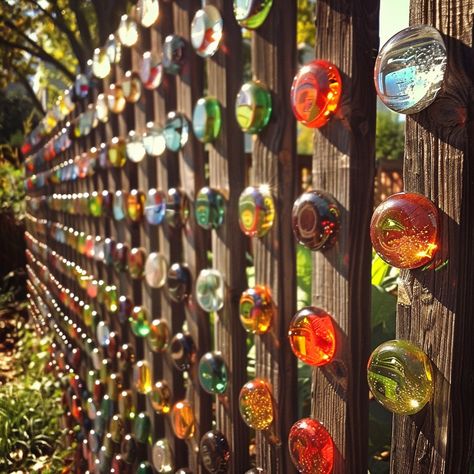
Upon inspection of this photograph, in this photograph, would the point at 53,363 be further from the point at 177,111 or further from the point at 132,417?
the point at 177,111

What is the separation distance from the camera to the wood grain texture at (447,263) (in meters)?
0.69

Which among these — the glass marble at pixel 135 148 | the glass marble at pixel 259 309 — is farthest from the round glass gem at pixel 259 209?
the glass marble at pixel 135 148

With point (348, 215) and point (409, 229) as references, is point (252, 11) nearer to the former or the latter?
point (348, 215)

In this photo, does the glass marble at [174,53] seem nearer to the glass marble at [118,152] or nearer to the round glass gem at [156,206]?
the round glass gem at [156,206]

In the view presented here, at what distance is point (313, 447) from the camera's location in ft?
3.14

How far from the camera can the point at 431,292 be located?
75 cm

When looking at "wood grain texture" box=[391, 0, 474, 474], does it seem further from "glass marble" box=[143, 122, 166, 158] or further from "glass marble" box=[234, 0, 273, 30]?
"glass marble" box=[143, 122, 166, 158]

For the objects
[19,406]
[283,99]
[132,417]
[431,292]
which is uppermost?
[283,99]

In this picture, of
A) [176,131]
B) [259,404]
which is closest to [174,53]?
[176,131]

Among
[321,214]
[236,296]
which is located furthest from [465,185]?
[236,296]

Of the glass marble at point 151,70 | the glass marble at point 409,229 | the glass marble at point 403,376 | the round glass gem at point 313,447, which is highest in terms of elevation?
the glass marble at point 151,70

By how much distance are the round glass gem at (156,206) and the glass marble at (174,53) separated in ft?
1.08

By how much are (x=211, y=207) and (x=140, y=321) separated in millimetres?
672

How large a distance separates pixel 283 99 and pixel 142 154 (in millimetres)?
794
